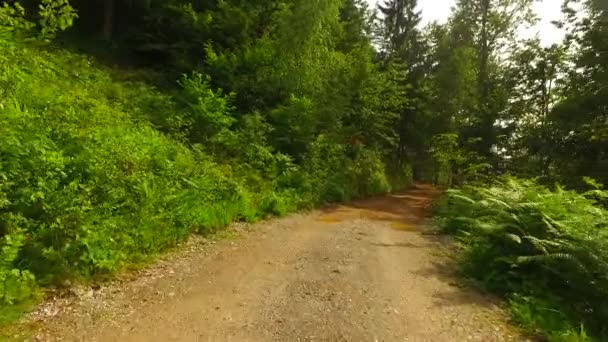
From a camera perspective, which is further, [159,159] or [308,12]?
[308,12]

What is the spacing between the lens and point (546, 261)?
22.7 feet

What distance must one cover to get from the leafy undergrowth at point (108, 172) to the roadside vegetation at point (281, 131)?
0.03m

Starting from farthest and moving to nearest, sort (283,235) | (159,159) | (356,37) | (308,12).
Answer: (356,37) → (308,12) → (283,235) → (159,159)

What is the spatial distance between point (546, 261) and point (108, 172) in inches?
288

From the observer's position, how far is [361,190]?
1981 cm

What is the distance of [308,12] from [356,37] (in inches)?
369

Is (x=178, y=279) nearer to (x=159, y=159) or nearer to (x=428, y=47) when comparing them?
(x=159, y=159)

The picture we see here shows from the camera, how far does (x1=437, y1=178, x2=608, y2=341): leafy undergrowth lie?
235 inches

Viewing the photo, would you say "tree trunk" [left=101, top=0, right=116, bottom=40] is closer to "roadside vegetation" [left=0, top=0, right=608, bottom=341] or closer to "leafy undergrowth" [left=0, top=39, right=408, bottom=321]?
"roadside vegetation" [left=0, top=0, right=608, bottom=341]

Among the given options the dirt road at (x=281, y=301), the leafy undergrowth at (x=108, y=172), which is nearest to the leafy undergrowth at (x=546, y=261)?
the dirt road at (x=281, y=301)

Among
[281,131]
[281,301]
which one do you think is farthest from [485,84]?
[281,301]

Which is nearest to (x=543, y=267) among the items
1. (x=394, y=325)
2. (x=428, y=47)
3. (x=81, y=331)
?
(x=394, y=325)

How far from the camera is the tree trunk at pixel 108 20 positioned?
59.6 feet

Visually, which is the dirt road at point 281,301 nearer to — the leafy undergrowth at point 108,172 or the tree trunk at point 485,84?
the leafy undergrowth at point 108,172
